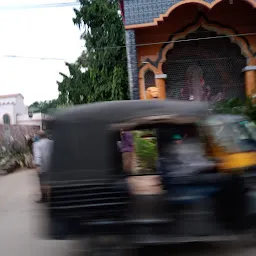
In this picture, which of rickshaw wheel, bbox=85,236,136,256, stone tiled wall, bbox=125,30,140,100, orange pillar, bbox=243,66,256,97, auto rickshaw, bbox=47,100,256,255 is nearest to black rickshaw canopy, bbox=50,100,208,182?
auto rickshaw, bbox=47,100,256,255

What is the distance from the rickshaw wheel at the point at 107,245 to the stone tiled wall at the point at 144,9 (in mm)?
10689

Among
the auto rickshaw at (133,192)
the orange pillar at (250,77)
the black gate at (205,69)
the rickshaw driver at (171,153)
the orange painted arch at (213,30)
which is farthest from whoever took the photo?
the black gate at (205,69)

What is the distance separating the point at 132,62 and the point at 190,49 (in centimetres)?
274

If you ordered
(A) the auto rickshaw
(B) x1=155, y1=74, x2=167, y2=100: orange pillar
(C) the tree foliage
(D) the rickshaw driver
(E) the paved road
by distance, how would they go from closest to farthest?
(A) the auto rickshaw, (D) the rickshaw driver, (E) the paved road, (B) x1=155, y1=74, x2=167, y2=100: orange pillar, (C) the tree foliage

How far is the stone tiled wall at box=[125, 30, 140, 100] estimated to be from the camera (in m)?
13.5

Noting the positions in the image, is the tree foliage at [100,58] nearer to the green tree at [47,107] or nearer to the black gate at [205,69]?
the green tree at [47,107]

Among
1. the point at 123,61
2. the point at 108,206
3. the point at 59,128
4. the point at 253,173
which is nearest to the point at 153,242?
the point at 108,206

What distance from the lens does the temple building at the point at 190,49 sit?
13570 millimetres

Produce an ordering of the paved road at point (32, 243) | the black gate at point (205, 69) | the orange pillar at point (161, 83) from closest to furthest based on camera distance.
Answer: the paved road at point (32, 243), the orange pillar at point (161, 83), the black gate at point (205, 69)

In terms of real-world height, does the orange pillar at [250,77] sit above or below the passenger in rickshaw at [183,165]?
above

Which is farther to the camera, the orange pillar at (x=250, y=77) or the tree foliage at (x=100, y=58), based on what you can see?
the tree foliage at (x=100, y=58)

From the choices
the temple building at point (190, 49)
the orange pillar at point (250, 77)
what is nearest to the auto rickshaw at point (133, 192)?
the temple building at point (190, 49)

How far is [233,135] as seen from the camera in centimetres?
465

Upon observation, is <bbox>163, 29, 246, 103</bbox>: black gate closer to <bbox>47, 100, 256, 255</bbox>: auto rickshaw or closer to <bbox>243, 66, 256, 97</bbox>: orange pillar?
<bbox>243, 66, 256, 97</bbox>: orange pillar
